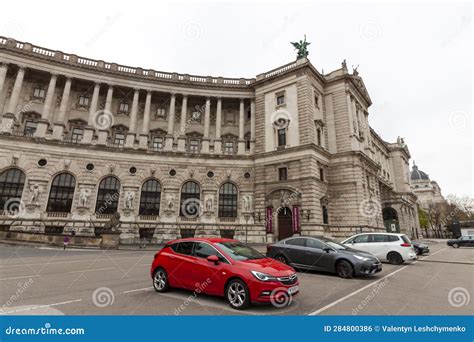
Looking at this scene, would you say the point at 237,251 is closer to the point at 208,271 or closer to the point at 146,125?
the point at 208,271

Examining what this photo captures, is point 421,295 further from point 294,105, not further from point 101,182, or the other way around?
point 101,182

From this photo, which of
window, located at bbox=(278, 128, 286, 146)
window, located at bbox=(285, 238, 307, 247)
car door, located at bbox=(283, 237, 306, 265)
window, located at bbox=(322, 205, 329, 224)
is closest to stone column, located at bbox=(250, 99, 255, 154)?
window, located at bbox=(278, 128, 286, 146)

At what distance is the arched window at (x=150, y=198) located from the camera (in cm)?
2861

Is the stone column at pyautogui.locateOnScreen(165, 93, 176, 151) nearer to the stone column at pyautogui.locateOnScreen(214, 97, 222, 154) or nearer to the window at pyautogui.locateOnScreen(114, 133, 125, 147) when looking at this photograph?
the stone column at pyautogui.locateOnScreen(214, 97, 222, 154)

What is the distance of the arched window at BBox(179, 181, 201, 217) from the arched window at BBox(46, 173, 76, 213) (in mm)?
11230

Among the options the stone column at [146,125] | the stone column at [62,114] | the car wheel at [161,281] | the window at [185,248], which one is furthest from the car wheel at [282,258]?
the stone column at [62,114]

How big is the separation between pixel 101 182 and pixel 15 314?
967 inches

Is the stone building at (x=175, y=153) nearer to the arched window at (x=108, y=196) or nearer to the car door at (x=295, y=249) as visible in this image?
the arched window at (x=108, y=196)

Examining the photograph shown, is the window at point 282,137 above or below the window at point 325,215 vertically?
above

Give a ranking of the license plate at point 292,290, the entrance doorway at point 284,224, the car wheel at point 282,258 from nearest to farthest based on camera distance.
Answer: the license plate at point 292,290 < the car wheel at point 282,258 < the entrance doorway at point 284,224

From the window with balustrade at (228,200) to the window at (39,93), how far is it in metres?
24.2

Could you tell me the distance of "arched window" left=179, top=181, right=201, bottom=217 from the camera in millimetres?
29484

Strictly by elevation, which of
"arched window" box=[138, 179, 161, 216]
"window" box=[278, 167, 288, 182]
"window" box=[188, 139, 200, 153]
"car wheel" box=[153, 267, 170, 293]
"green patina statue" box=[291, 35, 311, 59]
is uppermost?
"green patina statue" box=[291, 35, 311, 59]

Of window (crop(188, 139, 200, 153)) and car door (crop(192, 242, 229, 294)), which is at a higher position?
window (crop(188, 139, 200, 153))
